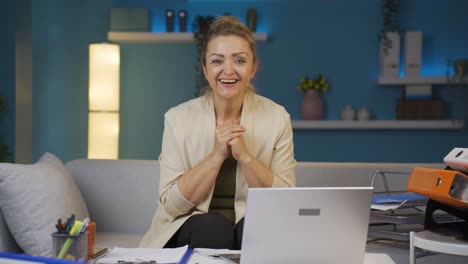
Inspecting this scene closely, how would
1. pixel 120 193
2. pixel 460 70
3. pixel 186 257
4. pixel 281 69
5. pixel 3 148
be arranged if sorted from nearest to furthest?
pixel 186 257
pixel 120 193
pixel 3 148
pixel 460 70
pixel 281 69

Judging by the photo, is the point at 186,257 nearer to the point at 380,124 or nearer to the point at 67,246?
the point at 67,246

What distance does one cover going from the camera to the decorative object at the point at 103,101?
17.1 ft

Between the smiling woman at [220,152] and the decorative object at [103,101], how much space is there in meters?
2.97

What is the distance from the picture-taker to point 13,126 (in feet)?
15.8

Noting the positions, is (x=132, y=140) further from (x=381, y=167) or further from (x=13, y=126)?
(x=381, y=167)

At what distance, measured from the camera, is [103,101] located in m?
5.25

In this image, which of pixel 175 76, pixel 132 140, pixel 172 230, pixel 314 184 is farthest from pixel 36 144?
pixel 172 230

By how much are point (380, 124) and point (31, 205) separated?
371cm

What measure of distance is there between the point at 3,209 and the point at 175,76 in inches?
143

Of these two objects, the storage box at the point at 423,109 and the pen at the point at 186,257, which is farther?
the storage box at the point at 423,109

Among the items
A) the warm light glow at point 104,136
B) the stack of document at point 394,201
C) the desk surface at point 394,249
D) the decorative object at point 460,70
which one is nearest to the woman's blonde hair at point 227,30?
the stack of document at point 394,201

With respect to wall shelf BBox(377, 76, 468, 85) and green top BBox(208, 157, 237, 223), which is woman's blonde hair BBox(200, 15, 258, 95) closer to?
green top BBox(208, 157, 237, 223)

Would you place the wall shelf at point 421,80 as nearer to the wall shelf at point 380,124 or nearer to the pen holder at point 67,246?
the wall shelf at point 380,124

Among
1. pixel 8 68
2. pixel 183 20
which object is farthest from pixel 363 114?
pixel 8 68
